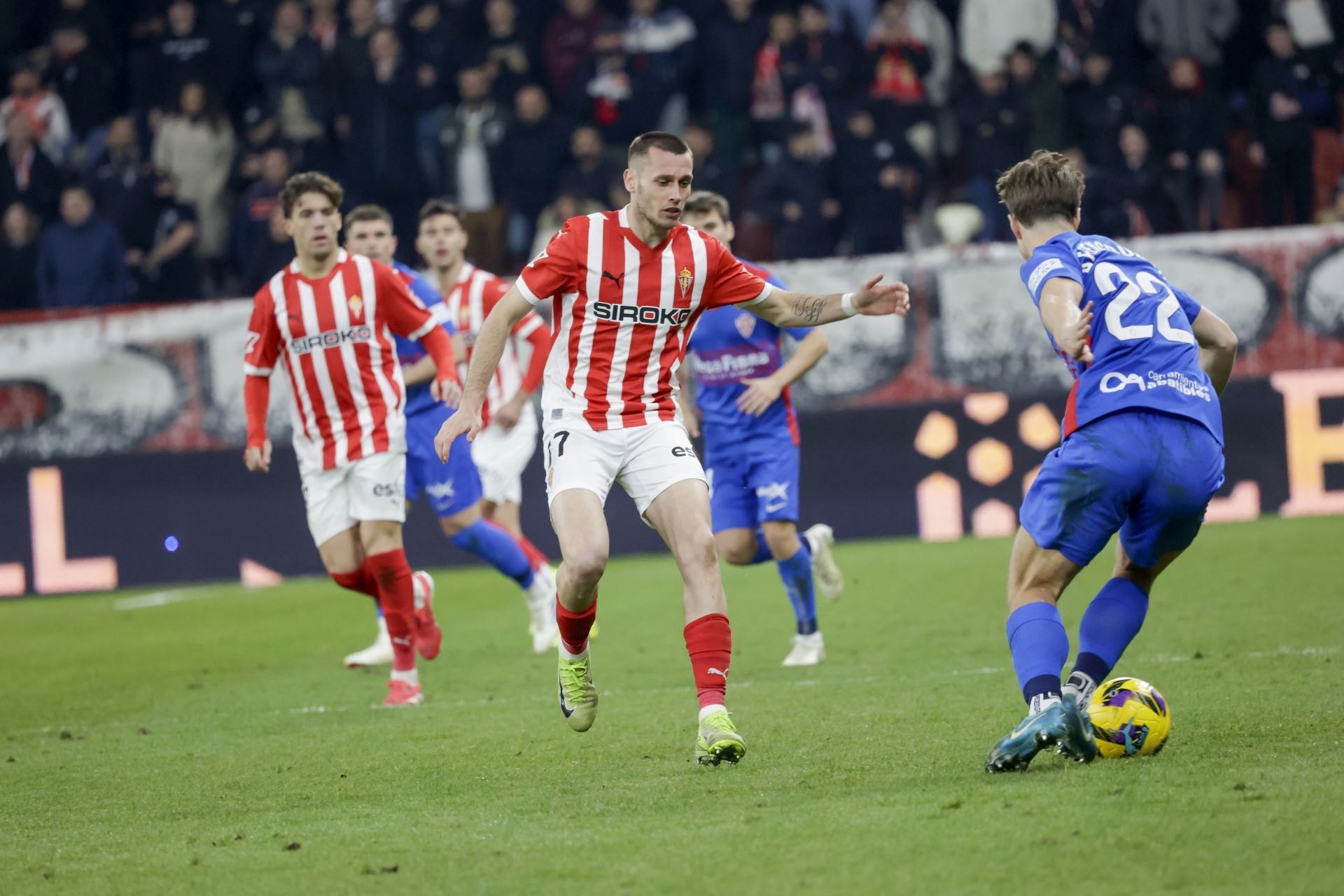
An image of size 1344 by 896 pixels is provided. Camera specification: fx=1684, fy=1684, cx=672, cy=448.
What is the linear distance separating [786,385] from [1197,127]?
845cm

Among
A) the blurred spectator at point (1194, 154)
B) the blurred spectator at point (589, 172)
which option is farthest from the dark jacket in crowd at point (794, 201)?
the blurred spectator at point (1194, 154)

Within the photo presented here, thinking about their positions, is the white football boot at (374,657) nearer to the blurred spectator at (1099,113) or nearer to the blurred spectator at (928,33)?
the blurred spectator at (1099,113)

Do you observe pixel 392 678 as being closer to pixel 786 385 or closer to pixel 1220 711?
pixel 786 385

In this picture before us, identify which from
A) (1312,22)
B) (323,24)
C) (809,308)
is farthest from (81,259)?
(1312,22)

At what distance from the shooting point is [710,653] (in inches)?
220

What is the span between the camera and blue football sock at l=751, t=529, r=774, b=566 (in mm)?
8734

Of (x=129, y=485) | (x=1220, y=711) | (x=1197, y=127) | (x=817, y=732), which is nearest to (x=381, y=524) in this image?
(x=817, y=732)

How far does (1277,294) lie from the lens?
14.0 metres

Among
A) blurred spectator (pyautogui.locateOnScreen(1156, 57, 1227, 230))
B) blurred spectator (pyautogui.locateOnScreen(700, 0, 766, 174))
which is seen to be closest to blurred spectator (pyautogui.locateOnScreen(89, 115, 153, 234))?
blurred spectator (pyautogui.locateOnScreen(700, 0, 766, 174))

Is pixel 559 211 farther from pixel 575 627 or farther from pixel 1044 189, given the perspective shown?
pixel 1044 189

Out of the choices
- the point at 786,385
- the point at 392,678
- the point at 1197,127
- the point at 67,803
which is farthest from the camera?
the point at 1197,127

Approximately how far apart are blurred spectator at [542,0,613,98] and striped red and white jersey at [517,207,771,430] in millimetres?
10535

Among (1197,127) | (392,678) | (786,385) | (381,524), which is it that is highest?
(1197,127)

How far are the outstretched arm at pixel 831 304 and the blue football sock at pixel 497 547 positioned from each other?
3642mm
